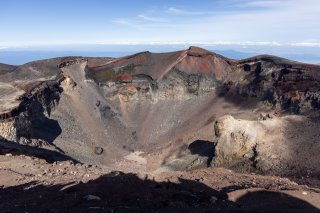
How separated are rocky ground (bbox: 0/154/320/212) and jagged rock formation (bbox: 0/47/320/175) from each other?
37.0ft

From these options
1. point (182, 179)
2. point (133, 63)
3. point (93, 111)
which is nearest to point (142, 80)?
point (133, 63)

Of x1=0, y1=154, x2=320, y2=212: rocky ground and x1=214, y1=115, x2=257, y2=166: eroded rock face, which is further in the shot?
x1=214, y1=115, x2=257, y2=166: eroded rock face

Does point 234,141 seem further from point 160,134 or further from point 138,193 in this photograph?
point 138,193

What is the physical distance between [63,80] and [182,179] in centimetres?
2890

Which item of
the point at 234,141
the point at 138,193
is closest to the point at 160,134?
the point at 234,141

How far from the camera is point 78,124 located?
4203cm

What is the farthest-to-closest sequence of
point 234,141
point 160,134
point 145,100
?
point 145,100 < point 160,134 < point 234,141

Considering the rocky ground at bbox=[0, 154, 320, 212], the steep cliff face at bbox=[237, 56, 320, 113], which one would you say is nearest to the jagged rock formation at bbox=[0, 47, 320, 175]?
the steep cliff face at bbox=[237, 56, 320, 113]

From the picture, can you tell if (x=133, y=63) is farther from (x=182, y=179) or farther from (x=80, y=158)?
(x=182, y=179)

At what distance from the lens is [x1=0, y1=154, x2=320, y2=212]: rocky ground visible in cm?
1306

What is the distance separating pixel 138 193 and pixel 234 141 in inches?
590

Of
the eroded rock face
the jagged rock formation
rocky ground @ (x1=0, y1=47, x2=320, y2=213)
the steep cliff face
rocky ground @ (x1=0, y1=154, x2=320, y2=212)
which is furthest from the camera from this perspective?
the jagged rock formation

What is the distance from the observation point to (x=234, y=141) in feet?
93.7

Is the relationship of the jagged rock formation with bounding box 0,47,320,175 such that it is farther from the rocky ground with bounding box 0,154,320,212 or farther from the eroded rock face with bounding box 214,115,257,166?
the rocky ground with bounding box 0,154,320,212
